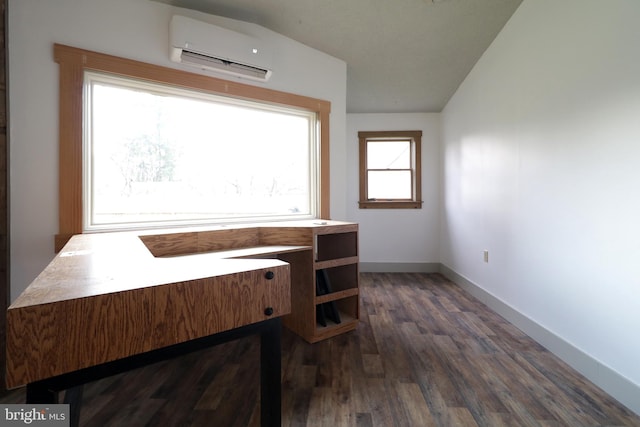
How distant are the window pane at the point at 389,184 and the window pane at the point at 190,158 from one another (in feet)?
5.24

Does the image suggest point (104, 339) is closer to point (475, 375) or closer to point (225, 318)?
point (225, 318)

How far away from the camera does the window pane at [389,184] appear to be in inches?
164

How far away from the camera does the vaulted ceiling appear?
86.7 inches

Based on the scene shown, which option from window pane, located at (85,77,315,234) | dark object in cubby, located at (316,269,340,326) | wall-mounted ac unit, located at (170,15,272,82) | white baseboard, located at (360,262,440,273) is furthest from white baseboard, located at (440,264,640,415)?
wall-mounted ac unit, located at (170,15,272,82)

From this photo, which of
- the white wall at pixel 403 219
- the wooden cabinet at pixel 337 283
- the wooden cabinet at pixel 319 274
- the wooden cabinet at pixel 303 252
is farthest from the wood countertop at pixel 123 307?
the white wall at pixel 403 219

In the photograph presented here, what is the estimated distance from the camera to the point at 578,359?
1722 mm

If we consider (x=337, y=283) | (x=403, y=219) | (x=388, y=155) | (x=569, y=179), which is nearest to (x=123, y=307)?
(x=337, y=283)

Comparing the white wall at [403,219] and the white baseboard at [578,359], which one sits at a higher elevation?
the white wall at [403,219]

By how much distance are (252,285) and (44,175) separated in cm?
178

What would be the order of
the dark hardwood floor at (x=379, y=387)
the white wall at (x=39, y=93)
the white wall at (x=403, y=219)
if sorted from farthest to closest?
the white wall at (x=403, y=219) < the white wall at (x=39, y=93) < the dark hardwood floor at (x=379, y=387)

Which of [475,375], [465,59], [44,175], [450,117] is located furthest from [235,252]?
[450,117]

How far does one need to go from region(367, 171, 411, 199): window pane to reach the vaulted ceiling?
1221mm

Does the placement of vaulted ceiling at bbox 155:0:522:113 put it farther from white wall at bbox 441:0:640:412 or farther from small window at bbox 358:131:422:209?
small window at bbox 358:131:422:209

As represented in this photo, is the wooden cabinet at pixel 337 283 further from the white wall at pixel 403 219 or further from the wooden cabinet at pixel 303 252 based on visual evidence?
the white wall at pixel 403 219
